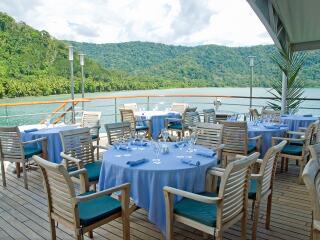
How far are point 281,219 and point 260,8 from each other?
15.7 feet

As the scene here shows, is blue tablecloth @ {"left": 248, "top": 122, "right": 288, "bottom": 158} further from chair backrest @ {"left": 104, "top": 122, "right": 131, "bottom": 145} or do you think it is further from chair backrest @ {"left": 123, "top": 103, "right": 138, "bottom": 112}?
chair backrest @ {"left": 123, "top": 103, "right": 138, "bottom": 112}

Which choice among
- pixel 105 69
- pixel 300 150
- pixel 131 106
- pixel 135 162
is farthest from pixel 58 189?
pixel 105 69

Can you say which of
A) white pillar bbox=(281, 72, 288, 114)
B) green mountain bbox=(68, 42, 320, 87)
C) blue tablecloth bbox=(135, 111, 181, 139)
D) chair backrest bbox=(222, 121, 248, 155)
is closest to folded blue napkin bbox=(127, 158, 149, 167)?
chair backrest bbox=(222, 121, 248, 155)

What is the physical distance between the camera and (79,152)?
11.6ft

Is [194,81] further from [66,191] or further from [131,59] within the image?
[66,191]

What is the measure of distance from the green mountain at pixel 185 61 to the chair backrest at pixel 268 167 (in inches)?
391

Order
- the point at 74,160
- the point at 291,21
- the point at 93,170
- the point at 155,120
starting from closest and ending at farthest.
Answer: the point at 74,160 < the point at 93,170 < the point at 155,120 < the point at 291,21

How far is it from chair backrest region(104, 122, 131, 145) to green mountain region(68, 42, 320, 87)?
9.63 m

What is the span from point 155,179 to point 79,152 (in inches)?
56.8

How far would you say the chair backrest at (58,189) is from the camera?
2.08m

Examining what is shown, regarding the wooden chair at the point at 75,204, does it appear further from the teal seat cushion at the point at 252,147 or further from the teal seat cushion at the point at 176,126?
the teal seat cushion at the point at 176,126

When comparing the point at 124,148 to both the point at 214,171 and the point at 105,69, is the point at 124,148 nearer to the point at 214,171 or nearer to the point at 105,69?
the point at 214,171

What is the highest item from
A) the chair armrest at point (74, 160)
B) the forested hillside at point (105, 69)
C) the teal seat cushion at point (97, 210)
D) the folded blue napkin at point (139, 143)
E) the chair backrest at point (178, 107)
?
the forested hillside at point (105, 69)

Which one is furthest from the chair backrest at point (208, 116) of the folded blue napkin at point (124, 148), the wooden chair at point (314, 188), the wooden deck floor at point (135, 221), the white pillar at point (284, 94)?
the wooden chair at point (314, 188)
